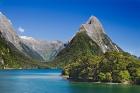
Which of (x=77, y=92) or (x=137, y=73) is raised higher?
(x=137, y=73)

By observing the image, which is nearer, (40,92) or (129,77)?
(40,92)

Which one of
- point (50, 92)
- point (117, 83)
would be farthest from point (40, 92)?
point (117, 83)

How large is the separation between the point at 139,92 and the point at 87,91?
62.1ft

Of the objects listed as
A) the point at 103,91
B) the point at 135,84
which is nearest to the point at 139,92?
the point at 103,91

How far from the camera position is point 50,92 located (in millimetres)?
143125

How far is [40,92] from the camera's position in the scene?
465 ft

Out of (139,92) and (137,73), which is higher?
(137,73)

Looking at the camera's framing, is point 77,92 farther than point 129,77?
No

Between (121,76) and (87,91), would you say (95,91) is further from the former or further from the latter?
(121,76)

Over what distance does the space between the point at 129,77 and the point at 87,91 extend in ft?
190

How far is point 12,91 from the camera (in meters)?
146

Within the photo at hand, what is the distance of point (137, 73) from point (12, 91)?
7403 centimetres

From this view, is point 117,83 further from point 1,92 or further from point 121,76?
point 1,92

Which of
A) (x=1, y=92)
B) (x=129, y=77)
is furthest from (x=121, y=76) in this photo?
(x=1, y=92)
